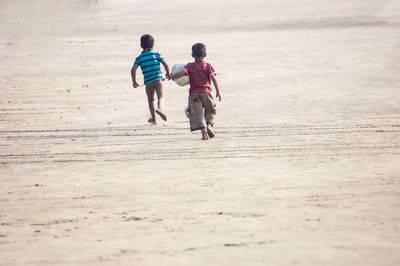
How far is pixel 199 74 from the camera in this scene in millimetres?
9422

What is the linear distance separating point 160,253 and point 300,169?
8.93 ft

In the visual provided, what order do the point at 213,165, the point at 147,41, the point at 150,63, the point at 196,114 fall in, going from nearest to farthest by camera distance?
the point at 213,165 → the point at 196,114 → the point at 147,41 → the point at 150,63

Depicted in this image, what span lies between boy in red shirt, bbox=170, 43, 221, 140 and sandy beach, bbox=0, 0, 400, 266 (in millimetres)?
258

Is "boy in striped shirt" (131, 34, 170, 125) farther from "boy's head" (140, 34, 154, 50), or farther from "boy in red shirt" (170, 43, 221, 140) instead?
"boy in red shirt" (170, 43, 221, 140)

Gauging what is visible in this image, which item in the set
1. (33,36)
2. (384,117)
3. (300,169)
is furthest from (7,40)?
(300,169)

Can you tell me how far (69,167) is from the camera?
777cm

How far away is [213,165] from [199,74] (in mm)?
2229

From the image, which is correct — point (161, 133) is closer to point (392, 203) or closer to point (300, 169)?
point (300, 169)

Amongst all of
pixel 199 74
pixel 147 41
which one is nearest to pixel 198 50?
pixel 199 74

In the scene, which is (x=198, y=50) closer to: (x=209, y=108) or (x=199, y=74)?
(x=199, y=74)

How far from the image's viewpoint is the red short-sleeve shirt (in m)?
9.39

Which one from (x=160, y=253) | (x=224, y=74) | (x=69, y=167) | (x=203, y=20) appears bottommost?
(x=203, y=20)

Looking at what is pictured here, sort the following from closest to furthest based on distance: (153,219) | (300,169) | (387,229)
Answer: (387,229)
(153,219)
(300,169)

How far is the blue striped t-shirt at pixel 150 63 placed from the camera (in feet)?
33.9
